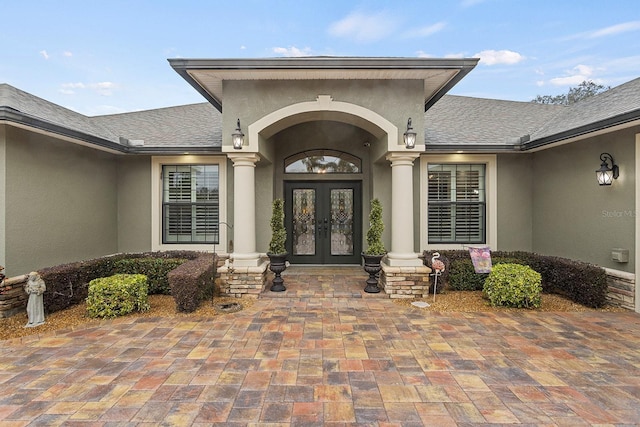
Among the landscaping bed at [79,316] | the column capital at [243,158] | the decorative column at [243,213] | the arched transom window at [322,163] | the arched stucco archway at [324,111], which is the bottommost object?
the landscaping bed at [79,316]

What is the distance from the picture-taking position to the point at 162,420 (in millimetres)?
2633

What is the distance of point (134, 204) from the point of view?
7.57 m

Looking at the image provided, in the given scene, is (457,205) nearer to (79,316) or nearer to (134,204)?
(134,204)

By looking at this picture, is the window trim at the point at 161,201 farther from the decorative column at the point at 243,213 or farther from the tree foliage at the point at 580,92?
the tree foliage at the point at 580,92

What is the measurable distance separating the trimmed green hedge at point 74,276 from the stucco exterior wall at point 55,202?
1.27ft

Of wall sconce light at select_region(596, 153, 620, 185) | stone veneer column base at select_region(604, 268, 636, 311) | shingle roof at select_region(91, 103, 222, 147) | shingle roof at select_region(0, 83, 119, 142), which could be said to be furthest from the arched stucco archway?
stone veneer column base at select_region(604, 268, 636, 311)

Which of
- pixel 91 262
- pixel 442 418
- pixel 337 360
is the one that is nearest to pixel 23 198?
pixel 91 262

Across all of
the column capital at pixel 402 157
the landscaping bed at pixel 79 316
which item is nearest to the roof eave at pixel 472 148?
the column capital at pixel 402 157

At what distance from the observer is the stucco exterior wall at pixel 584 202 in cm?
540

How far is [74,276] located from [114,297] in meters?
1.21

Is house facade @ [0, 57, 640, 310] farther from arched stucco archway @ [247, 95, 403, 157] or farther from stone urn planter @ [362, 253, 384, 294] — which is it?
stone urn planter @ [362, 253, 384, 294]

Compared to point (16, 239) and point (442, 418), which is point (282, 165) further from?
point (442, 418)

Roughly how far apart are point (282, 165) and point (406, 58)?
389 centimetres

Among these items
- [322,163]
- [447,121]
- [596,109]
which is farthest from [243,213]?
[596,109]
